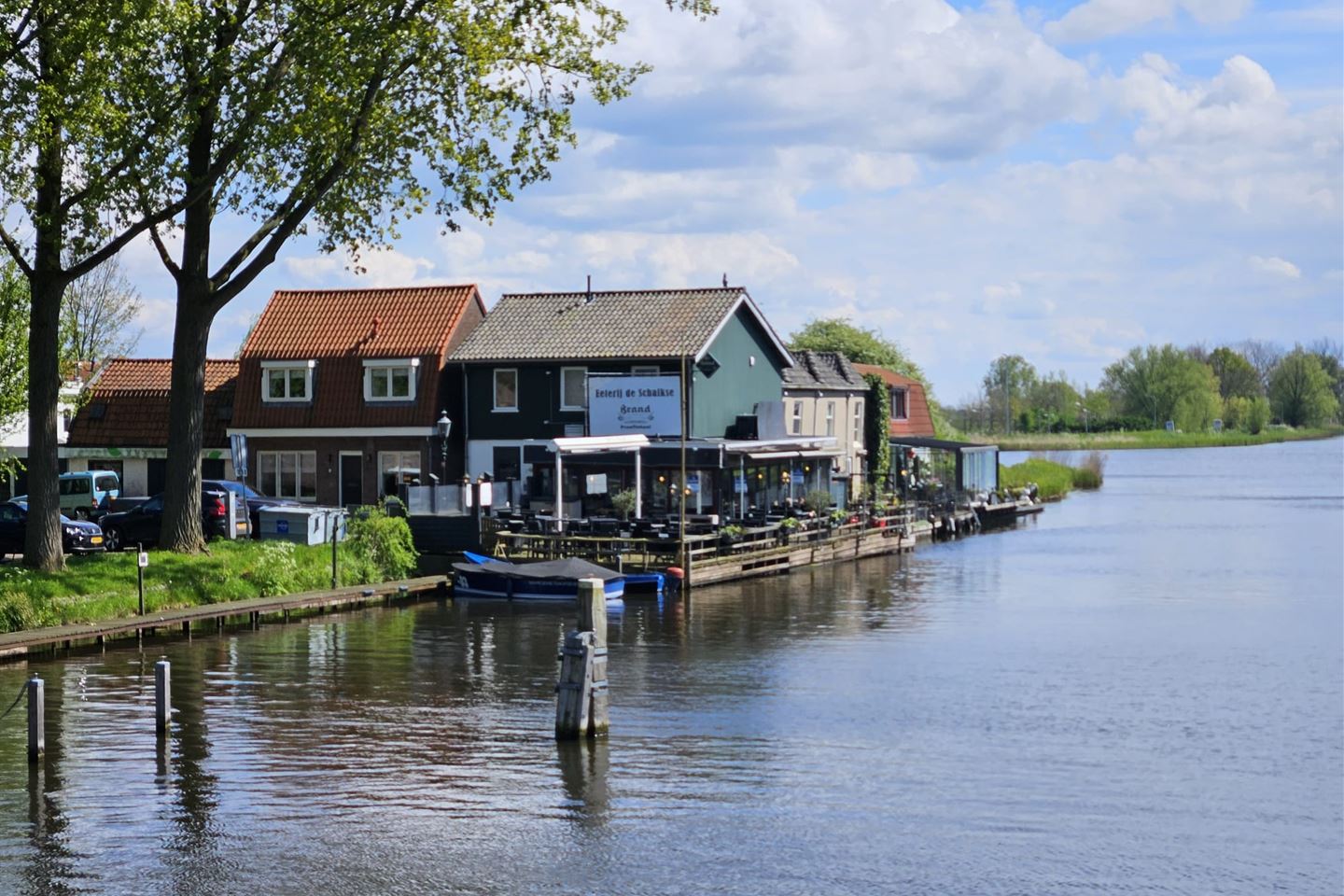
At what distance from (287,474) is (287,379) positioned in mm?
3371

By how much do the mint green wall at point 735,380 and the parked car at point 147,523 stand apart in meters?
16.1

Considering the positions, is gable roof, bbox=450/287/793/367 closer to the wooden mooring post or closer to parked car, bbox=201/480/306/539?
parked car, bbox=201/480/306/539

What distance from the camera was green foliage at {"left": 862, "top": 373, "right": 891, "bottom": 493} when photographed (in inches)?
2950

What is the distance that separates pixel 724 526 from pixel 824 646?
51.6 feet

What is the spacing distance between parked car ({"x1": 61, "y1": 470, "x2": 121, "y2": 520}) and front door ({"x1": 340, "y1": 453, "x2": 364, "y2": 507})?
758cm

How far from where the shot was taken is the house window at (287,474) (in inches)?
2275

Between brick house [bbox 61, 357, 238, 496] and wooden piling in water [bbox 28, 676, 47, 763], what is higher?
brick house [bbox 61, 357, 238, 496]

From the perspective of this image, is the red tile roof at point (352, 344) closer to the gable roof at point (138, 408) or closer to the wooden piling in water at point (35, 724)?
the gable roof at point (138, 408)

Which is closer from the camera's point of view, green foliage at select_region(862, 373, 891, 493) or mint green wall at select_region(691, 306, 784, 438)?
mint green wall at select_region(691, 306, 784, 438)

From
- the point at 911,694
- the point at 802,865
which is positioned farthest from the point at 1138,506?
the point at 802,865

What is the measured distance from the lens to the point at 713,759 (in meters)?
23.1

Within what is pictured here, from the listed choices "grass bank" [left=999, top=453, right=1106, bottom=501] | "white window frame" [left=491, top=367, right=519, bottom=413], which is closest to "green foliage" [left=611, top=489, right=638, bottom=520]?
"white window frame" [left=491, top=367, right=519, bottom=413]

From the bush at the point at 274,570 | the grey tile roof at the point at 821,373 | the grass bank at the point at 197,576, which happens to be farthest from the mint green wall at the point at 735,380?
the bush at the point at 274,570

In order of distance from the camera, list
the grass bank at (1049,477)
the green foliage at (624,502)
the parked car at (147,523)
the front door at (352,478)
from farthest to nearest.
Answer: the grass bank at (1049,477)
the front door at (352,478)
the green foliage at (624,502)
the parked car at (147,523)
